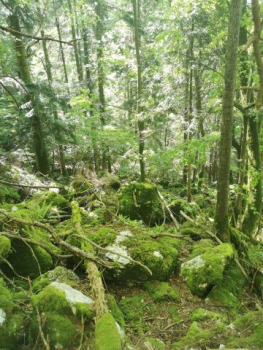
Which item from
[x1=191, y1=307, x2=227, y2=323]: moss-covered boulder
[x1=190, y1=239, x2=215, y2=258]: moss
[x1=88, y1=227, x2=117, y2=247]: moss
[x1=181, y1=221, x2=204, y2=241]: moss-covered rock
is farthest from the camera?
[x1=181, y1=221, x2=204, y2=241]: moss-covered rock

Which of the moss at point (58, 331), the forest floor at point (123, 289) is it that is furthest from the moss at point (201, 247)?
the moss at point (58, 331)

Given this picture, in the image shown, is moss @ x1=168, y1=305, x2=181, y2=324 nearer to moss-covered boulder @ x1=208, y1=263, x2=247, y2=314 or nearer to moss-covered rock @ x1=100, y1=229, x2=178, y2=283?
moss-covered rock @ x1=100, y1=229, x2=178, y2=283

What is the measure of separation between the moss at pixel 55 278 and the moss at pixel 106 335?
1.19 meters

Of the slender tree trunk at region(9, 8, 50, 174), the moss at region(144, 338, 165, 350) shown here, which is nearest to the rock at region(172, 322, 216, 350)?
the moss at region(144, 338, 165, 350)

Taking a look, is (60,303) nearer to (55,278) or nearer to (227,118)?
(55,278)

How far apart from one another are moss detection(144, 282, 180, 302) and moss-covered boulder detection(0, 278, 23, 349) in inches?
93.3

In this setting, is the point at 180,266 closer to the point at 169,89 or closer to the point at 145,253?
the point at 145,253

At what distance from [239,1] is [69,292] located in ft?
18.0

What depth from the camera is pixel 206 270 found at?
4801 millimetres

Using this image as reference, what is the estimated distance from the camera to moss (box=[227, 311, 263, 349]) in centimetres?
275

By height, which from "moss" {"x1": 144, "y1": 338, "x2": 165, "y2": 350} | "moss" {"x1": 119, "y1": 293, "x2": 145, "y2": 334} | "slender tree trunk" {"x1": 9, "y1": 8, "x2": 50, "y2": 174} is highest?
"slender tree trunk" {"x1": 9, "y1": 8, "x2": 50, "y2": 174}

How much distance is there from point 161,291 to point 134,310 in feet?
2.17

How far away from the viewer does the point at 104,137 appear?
479 inches

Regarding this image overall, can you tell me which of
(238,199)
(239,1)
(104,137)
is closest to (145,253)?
(238,199)
